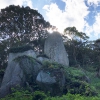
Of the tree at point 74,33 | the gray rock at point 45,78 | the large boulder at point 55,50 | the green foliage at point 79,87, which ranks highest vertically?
the tree at point 74,33

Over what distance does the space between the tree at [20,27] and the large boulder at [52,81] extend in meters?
16.8

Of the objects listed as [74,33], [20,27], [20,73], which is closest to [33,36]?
[20,27]

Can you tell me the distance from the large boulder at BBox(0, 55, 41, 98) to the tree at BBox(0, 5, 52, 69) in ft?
46.2

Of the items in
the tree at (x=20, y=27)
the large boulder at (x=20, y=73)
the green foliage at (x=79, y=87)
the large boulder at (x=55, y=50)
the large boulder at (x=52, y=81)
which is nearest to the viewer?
the green foliage at (x=79, y=87)

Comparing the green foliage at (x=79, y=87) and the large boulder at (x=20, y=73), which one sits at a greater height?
the large boulder at (x=20, y=73)

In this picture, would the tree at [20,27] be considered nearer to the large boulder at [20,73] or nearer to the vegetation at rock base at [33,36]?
the vegetation at rock base at [33,36]

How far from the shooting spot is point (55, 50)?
27000 mm

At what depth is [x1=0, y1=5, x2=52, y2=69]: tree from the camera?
3262 cm

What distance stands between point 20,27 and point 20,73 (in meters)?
17.5

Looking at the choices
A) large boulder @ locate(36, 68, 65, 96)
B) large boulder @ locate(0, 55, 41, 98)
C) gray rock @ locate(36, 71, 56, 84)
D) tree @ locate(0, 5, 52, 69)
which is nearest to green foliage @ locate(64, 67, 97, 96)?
large boulder @ locate(36, 68, 65, 96)

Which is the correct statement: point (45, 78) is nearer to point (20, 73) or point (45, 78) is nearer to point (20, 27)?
point (20, 73)

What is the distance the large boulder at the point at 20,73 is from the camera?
16.0m

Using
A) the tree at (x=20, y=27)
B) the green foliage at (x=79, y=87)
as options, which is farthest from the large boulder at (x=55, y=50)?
the green foliage at (x=79, y=87)

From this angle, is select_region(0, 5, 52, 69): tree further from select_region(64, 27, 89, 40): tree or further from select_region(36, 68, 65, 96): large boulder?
select_region(36, 68, 65, 96): large boulder
